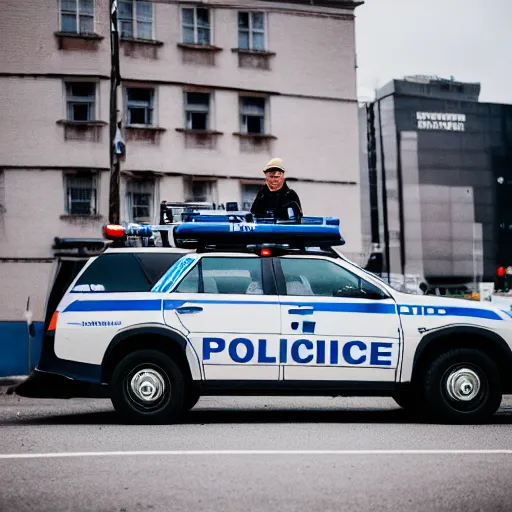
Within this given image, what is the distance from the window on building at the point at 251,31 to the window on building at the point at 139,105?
11.4ft

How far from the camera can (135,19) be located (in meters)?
32.7

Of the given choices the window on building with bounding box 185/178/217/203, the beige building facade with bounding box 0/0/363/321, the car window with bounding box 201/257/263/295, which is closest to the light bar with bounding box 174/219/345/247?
the car window with bounding box 201/257/263/295

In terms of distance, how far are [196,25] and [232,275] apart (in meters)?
24.6

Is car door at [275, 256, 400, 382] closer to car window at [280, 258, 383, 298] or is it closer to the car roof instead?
car window at [280, 258, 383, 298]

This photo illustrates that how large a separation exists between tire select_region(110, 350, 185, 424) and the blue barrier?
10.3 metres

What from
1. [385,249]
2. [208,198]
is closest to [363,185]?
[385,249]

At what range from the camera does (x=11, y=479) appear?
6.68 meters

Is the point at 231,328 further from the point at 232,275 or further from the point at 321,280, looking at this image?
the point at 321,280

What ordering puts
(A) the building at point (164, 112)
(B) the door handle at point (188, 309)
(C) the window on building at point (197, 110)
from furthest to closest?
(C) the window on building at point (197, 110) < (A) the building at point (164, 112) < (B) the door handle at point (188, 309)

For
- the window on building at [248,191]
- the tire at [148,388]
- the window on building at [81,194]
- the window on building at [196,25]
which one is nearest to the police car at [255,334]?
the tire at [148,388]

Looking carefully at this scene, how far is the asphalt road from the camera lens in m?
6.02

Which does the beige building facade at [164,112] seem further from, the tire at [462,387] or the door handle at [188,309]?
the tire at [462,387]

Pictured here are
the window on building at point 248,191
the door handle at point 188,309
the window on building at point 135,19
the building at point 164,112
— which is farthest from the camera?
the window on building at point 248,191

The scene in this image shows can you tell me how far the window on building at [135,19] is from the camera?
3259cm
